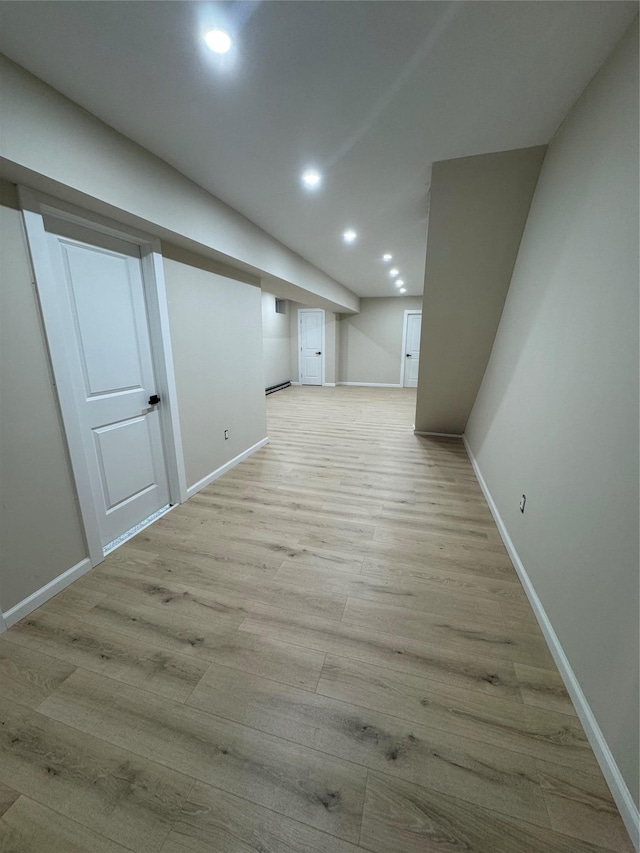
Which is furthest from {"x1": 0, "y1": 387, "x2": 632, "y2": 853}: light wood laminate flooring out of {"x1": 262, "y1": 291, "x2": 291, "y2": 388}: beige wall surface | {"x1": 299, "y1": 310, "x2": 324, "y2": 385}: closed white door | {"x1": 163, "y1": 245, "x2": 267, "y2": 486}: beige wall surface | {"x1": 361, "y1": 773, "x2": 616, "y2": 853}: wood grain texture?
{"x1": 299, "y1": 310, "x2": 324, "y2": 385}: closed white door

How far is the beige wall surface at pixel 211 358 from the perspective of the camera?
2.63 metres

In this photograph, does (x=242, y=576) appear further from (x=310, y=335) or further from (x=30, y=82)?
(x=310, y=335)

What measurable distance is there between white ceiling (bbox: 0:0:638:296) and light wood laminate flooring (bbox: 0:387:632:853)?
8.07 feet

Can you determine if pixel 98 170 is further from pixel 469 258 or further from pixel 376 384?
pixel 376 384

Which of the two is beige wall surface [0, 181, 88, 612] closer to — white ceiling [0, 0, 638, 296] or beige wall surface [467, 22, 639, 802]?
white ceiling [0, 0, 638, 296]

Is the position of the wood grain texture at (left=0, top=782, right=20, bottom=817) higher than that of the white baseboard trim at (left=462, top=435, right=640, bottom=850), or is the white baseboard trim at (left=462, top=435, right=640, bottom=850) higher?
the white baseboard trim at (left=462, top=435, right=640, bottom=850)

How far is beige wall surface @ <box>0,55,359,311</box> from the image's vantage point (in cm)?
134

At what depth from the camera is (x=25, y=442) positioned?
1611 mm

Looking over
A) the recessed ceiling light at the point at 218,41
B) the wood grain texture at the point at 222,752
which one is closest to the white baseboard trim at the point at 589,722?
the wood grain texture at the point at 222,752

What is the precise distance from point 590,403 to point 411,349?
758 cm

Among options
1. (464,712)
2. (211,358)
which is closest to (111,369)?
(211,358)

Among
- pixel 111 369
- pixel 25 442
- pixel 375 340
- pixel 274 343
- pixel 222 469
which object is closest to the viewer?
pixel 25 442

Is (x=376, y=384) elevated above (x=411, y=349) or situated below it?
below

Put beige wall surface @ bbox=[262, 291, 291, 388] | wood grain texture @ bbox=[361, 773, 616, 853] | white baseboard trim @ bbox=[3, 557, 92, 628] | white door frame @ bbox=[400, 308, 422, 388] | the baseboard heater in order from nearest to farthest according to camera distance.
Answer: wood grain texture @ bbox=[361, 773, 616, 853] → white baseboard trim @ bbox=[3, 557, 92, 628] → beige wall surface @ bbox=[262, 291, 291, 388] → the baseboard heater → white door frame @ bbox=[400, 308, 422, 388]
